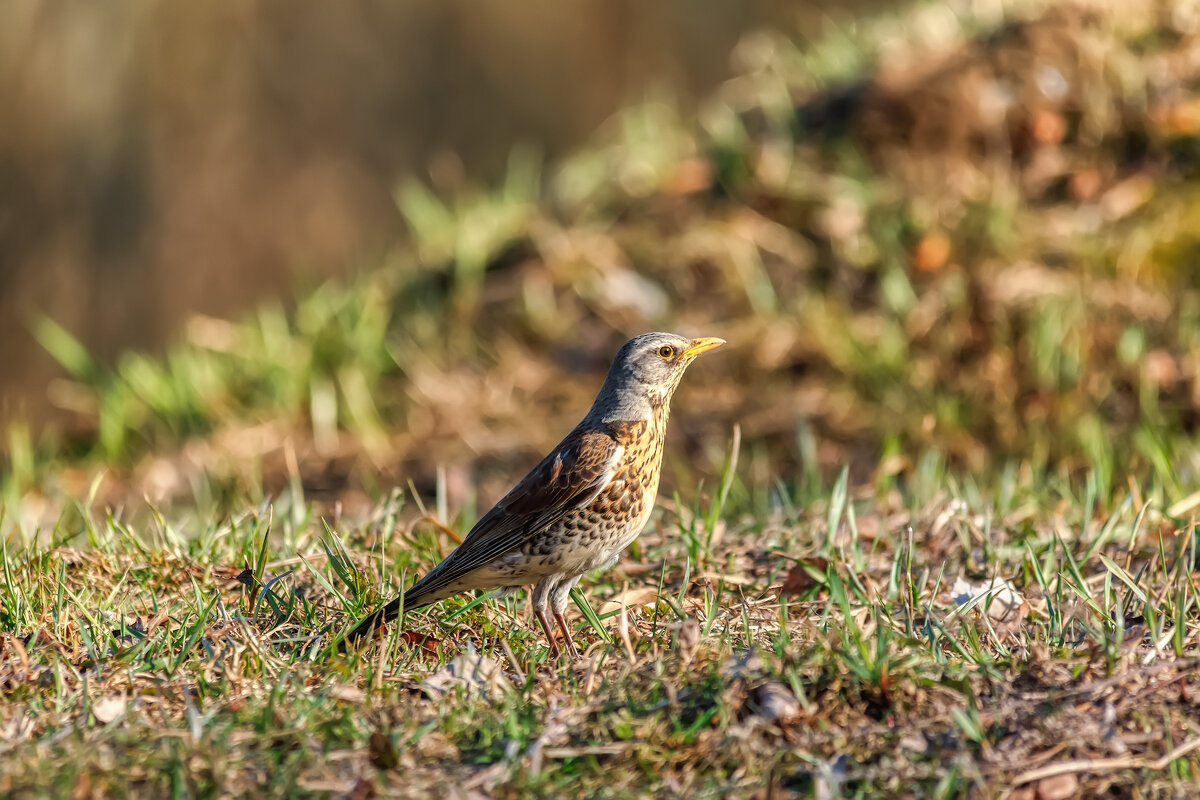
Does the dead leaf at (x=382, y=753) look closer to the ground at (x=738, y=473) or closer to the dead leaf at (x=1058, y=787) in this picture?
the ground at (x=738, y=473)

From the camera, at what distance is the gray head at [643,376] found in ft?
14.2

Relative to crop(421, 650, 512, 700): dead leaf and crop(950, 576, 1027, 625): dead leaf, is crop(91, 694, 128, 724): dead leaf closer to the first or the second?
crop(421, 650, 512, 700): dead leaf

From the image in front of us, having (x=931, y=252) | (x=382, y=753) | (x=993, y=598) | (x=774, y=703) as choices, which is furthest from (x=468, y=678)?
(x=931, y=252)

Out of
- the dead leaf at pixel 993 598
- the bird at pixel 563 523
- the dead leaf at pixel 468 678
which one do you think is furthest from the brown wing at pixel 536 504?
the dead leaf at pixel 993 598

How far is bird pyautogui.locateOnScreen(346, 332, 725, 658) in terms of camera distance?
3936mm

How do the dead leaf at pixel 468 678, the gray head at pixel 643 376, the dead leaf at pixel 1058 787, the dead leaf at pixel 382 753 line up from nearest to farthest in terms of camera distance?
the dead leaf at pixel 1058 787 → the dead leaf at pixel 382 753 → the dead leaf at pixel 468 678 → the gray head at pixel 643 376

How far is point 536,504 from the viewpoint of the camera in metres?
4.09

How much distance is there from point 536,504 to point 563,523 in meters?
0.12

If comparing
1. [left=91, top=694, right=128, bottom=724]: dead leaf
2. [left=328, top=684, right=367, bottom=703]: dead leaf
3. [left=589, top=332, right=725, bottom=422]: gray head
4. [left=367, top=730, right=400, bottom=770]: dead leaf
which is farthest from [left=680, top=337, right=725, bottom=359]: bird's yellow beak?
[left=91, top=694, right=128, bottom=724]: dead leaf

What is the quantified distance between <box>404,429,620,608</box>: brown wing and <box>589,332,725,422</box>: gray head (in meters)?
0.17

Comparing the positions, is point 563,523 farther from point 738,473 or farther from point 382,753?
point 738,473

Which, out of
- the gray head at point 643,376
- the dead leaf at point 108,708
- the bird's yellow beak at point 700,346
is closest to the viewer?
the dead leaf at point 108,708

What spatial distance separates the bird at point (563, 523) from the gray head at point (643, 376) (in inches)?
0.5

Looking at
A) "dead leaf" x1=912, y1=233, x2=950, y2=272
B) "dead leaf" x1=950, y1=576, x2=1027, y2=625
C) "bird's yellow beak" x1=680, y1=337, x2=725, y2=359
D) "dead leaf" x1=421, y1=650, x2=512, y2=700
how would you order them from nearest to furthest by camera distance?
"dead leaf" x1=421, y1=650, x2=512, y2=700, "dead leaf" x1=950, y1=576, x2=1027, y2=625, "bird's yellow beak" x1=680, y1=337, x2=725, y2=359, "dead leaf" x1=912, y1=233, x2=950, y2=272
